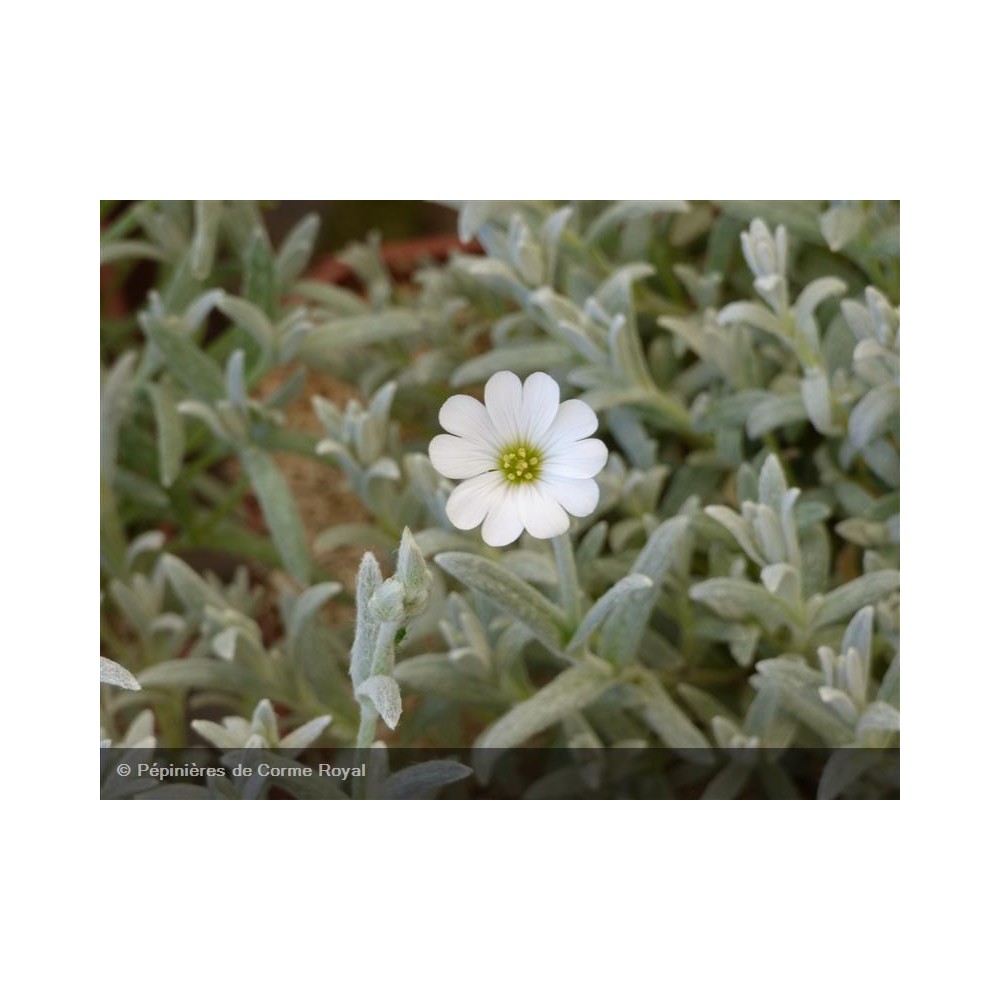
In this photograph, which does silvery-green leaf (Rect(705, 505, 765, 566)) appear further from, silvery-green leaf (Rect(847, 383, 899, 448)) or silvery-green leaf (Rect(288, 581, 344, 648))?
silvery-green leaf (Rect(288, 581, 344, 648))

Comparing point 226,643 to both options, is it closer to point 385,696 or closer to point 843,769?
point 385,696

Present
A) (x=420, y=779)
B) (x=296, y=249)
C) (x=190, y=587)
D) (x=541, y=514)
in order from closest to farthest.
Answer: (x=541, y=514), (x=420, y=779), (x=190, y=587), (x=296, y=249)

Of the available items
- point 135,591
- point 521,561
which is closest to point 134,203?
point 135,591

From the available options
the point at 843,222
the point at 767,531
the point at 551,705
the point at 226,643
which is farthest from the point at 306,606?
the point at 843,222

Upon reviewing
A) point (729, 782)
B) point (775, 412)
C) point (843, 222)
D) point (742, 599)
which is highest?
point (843, 222)

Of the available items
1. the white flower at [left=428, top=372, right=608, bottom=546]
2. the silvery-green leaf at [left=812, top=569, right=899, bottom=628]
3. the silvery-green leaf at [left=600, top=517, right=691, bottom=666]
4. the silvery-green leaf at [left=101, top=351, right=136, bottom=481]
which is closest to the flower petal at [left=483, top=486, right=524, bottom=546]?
the white flower at [left=428, top=372, right=608, bottom=546]
